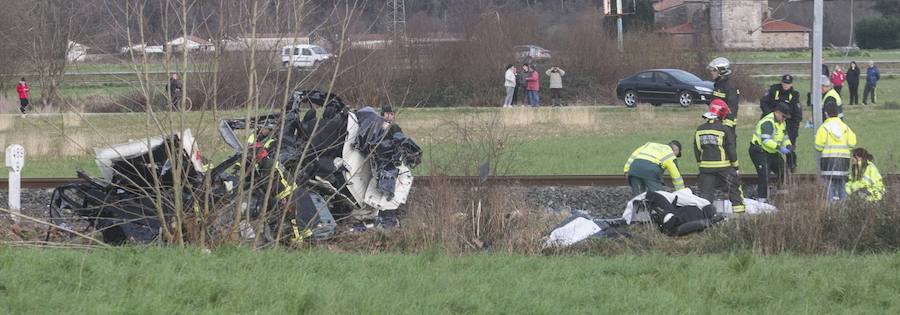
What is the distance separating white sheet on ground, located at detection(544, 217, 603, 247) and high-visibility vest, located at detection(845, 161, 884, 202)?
2.53m

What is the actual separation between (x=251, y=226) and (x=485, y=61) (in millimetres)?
27691

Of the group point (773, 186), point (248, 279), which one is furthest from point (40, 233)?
point (773, 186)

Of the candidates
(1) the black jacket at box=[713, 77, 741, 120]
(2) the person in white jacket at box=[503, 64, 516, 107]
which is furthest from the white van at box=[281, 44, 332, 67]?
(2) the person in white jacket at box=[503, 64, 516, 107]

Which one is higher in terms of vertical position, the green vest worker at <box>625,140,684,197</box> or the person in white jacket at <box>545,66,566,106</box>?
the person in white jacket at <box>545,66,566,106</box>

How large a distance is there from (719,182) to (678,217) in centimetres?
194

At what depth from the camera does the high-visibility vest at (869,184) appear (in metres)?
10.6

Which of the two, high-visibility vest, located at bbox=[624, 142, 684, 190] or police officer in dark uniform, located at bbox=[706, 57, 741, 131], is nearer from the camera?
high-visibility vest, located at bbox=[624, 142, 684, 190]

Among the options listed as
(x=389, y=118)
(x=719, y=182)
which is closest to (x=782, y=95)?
(x=719, y=182)

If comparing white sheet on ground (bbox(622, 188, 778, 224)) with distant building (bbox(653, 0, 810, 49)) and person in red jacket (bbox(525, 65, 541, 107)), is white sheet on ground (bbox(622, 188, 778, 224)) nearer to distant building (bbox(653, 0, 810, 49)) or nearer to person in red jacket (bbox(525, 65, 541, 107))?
person in red jacket (bbox(525, 65, 541, 107))

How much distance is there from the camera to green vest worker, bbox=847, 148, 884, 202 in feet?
35.6

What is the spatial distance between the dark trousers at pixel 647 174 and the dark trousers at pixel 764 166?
1843 millimetres

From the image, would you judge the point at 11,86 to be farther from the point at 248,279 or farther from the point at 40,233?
the point at 248,279

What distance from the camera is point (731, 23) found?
58.1m

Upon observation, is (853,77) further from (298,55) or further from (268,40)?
(268,40)
